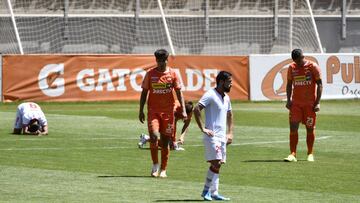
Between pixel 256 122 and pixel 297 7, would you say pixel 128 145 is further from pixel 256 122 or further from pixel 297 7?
pixel 297 7

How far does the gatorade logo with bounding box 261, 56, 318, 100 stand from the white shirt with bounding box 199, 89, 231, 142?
1073 inches

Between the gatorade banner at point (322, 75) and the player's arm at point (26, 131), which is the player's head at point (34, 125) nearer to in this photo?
the player's arm at point (26, 131)

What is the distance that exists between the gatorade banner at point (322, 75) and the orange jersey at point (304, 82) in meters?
20.9

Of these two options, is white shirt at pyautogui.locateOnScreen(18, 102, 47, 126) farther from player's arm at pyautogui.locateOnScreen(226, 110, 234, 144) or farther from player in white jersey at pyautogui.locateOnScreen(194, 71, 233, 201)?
player in white jersey at pyautogui.locateOnScreen(194, 71, 233, 201)

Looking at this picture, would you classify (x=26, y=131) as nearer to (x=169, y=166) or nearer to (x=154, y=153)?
(x=169, y=166)

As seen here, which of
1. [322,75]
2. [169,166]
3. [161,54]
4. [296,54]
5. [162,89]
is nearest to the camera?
[161,54]

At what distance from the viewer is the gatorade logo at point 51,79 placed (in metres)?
38.5

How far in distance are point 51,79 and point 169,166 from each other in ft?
66.9

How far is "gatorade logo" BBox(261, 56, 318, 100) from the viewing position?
136 ft

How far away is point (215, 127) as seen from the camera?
561 inches

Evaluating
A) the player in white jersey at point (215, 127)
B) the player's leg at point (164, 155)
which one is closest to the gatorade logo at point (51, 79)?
the player's leg at point (164, 155)

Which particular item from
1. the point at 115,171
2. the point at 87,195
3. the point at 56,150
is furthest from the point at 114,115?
the point at 87,195

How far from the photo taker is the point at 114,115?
33594 mm

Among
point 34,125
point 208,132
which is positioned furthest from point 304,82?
point 34,125
